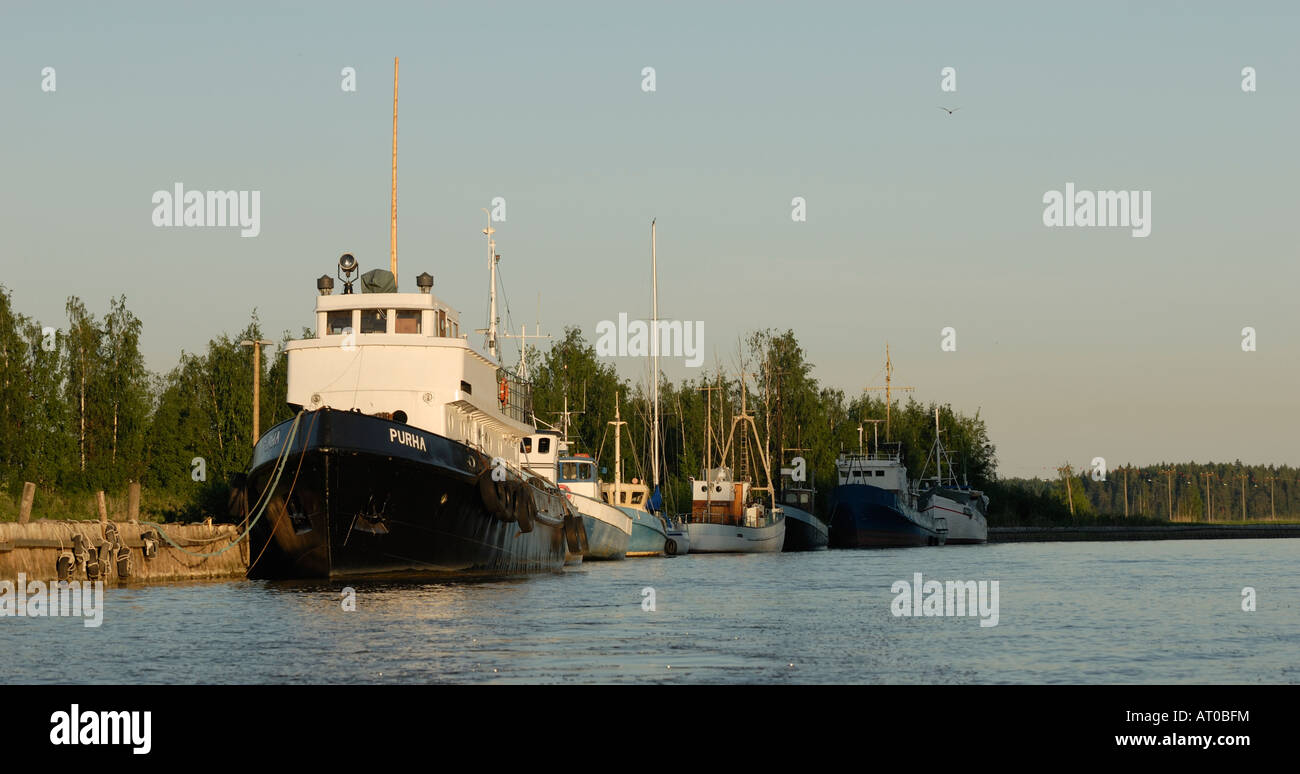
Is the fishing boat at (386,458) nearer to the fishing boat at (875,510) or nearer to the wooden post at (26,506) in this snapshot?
the wooden post at (26,506)

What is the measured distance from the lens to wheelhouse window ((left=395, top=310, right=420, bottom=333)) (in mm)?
34344

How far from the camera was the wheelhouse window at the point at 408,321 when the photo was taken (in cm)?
3434

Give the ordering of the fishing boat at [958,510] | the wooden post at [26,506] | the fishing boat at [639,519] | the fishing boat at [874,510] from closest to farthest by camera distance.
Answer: the wooden post at [26,506] → the fishing boat at [639,519] → the fishing boat at [874,510] → the fishing boat at [958,510]

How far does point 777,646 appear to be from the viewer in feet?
70.1

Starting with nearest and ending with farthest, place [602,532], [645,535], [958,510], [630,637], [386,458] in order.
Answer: [630,637] < [386,458] < [602,532] < [645,535] < [958,510]

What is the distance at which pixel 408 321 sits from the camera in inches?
1353

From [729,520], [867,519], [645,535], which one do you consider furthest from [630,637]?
[867,519]

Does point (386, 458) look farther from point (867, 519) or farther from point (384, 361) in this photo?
point (867, 519)

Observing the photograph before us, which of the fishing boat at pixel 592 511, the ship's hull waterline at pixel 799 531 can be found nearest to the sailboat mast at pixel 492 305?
the fishing boat at pixel 592 511

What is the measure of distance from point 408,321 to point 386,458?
16.4 feet

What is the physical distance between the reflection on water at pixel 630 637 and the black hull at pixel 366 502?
2.19 feet

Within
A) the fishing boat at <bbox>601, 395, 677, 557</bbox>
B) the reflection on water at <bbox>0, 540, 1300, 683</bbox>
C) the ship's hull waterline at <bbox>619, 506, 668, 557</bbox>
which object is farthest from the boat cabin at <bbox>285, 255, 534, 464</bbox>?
the ship's hull waterline at <bbox>619, 506, 668, 557</bbox>
